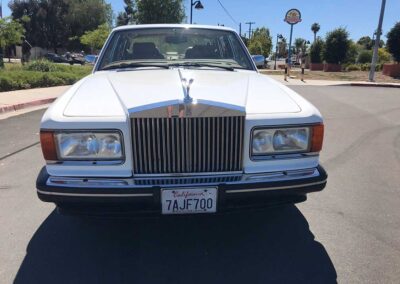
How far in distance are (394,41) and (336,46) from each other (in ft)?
34.6

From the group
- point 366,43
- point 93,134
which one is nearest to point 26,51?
point 93,134

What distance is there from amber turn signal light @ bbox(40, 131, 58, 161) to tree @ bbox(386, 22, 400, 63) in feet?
115

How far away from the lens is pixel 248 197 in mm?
3037

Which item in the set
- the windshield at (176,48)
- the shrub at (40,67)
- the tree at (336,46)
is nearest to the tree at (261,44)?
the tree at (336,46)

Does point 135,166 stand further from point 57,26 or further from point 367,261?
point 57,26

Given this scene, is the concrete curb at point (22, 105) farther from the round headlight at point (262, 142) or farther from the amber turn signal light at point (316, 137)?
the amber turn signal light at point (316, 137)

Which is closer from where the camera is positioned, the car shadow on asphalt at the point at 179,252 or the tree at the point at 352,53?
the car shadow on asphalt at the point at 179,252

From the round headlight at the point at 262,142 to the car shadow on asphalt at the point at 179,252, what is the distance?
0.63m

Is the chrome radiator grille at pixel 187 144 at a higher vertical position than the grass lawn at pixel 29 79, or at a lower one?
higher

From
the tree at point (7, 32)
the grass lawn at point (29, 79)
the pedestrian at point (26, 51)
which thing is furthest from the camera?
the pedestrian at point (26, 51)

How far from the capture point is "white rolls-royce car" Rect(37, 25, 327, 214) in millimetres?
2926

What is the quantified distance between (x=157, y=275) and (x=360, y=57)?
2220 inches

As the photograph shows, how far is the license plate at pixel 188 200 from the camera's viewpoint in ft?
9.62

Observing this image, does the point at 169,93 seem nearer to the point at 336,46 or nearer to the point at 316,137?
the point at 316,137
